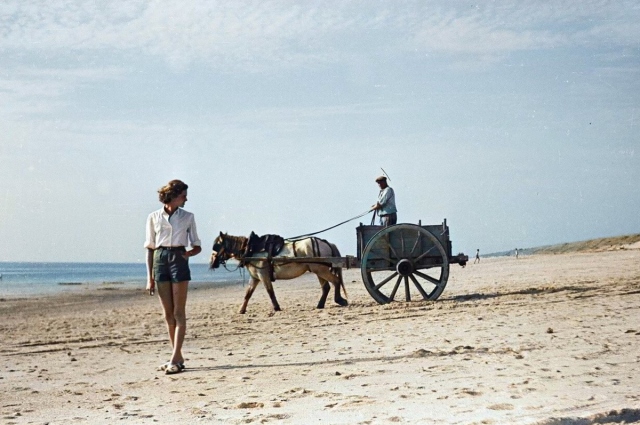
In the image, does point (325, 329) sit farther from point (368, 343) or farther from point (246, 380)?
point (246, 380)

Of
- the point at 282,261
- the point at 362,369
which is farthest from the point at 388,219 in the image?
the point at 362,369

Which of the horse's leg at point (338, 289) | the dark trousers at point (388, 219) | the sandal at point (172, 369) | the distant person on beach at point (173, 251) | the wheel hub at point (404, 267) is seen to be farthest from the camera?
the horse's leg at point (338, 289)

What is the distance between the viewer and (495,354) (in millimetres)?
6688

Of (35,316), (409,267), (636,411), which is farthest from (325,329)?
(35,316)

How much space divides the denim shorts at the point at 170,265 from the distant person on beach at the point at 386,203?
634 cm

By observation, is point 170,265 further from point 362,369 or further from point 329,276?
point 329,276

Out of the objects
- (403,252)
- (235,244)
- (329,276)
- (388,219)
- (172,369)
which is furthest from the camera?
(235,244)

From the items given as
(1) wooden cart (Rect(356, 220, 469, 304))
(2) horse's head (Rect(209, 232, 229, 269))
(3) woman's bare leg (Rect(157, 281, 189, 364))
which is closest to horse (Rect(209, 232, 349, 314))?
(2) horse's head (Rect(209, 232, 229, 269))

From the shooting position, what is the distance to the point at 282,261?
43.6 ft

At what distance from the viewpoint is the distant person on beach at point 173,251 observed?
23.0ft

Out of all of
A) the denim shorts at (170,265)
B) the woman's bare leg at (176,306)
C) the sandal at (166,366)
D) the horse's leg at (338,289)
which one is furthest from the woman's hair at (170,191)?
the horse's leg at (338,289)

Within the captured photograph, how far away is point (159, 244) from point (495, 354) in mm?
3419

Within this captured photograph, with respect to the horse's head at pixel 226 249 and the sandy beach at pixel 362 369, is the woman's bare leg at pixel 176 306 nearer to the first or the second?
the sandy beach at pixel 362 369

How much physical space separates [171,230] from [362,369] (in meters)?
2.31
